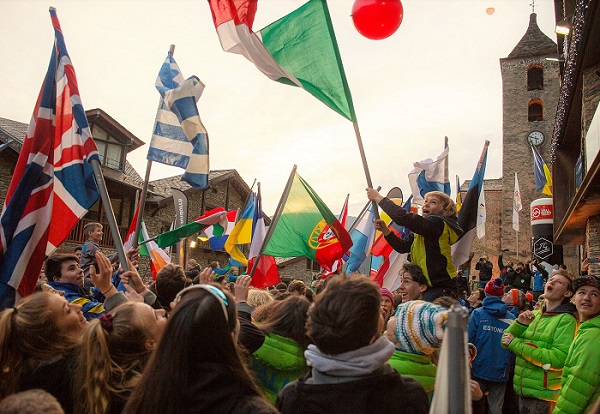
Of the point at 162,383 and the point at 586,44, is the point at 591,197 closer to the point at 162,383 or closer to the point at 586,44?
the point at 586,44

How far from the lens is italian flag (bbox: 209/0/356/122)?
5.05 metres

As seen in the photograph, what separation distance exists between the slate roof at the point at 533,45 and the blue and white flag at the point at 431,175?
3257 centimetres

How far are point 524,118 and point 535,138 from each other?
5.70 ft

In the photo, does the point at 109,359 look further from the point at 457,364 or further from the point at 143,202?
the point at 143,202

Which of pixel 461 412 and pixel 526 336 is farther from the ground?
pixel 461 412

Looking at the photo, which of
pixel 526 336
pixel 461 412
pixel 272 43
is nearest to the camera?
pixel 461 412

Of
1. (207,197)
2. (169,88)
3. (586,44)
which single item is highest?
(586,44)

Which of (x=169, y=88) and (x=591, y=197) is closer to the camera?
(x=169, y=88)

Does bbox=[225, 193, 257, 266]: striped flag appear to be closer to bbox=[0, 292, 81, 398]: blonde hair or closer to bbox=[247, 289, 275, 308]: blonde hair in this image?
bbox=[247, 289, 275, 308]: blonde hair

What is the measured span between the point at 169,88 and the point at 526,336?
460 cm

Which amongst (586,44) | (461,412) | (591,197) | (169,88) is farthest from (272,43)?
(591,197)

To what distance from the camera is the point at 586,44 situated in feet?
27.8

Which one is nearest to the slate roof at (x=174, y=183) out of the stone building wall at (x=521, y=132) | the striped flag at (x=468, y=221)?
the stone building wall at (x=521, y=132)

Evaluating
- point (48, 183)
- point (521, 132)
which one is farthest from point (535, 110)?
point (48, 183)
